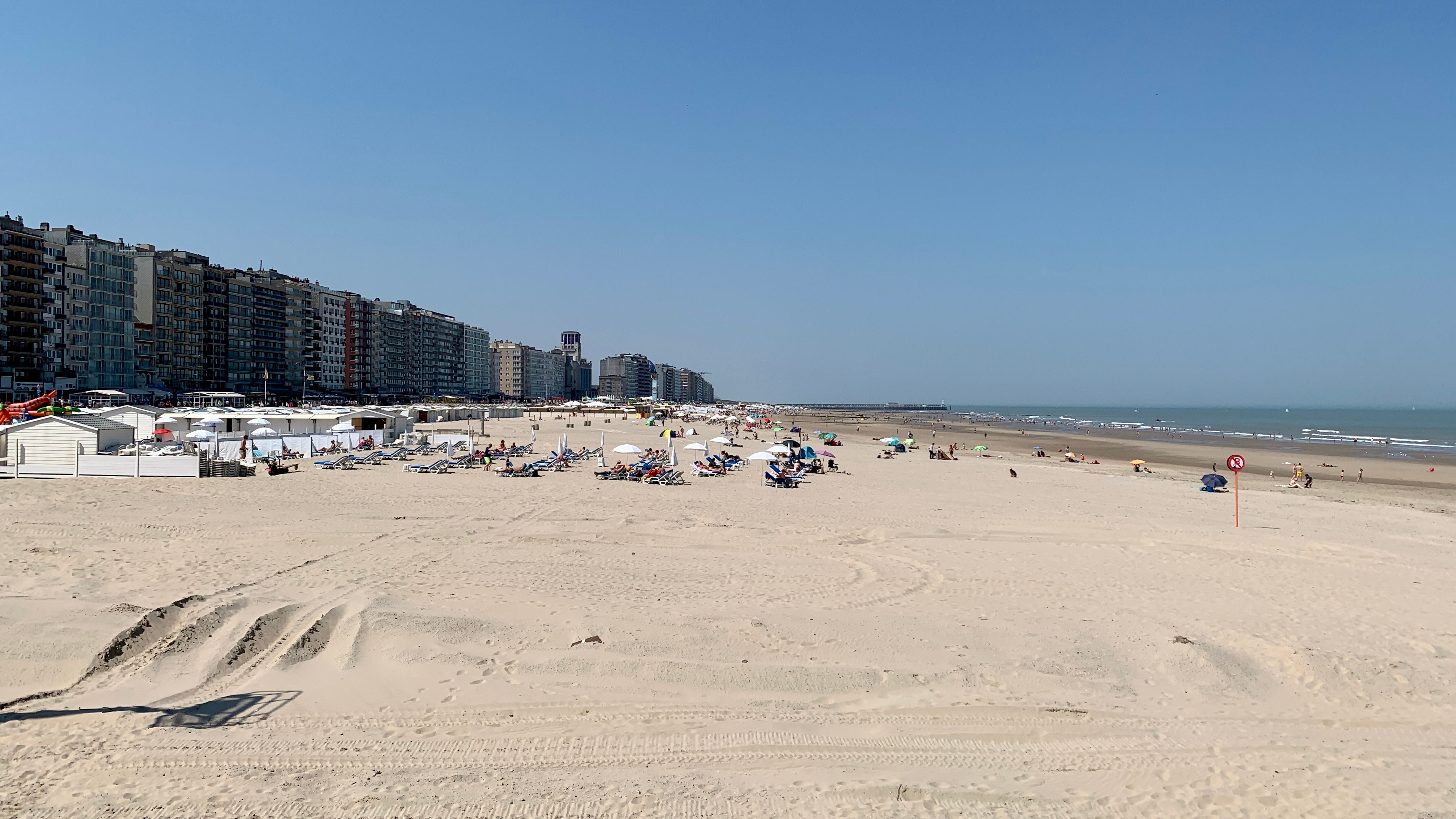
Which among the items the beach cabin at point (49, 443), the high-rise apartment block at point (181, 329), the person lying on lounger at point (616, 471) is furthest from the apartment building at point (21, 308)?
the person lying on lounger at point (616, 471)

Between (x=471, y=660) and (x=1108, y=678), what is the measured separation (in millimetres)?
6371

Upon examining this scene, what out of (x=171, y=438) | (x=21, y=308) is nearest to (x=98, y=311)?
(x=21, y=308)

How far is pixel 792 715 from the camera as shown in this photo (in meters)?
6.39

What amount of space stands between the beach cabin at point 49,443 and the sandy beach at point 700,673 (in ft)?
20.0

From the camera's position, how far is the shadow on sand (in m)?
5.74

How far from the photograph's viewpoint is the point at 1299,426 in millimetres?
96625

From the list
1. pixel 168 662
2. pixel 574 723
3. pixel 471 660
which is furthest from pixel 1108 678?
pixel 168 662

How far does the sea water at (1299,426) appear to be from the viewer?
62.9 metres

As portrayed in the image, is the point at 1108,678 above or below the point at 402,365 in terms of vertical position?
below

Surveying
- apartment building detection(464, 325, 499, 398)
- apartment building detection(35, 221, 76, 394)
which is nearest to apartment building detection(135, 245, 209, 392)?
apartment building detection(35, 221, 76, 394)

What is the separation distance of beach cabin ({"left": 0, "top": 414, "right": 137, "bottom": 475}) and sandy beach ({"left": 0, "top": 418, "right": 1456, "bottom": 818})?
609 cm

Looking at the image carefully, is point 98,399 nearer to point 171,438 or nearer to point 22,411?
point 22,411

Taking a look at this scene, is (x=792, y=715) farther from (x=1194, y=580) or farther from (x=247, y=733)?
(x=1194, y=580)

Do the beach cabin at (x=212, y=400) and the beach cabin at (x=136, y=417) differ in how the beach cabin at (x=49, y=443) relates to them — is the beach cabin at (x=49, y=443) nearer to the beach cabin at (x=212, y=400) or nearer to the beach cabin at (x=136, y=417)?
the beach cabin at (x=136, y=417)
